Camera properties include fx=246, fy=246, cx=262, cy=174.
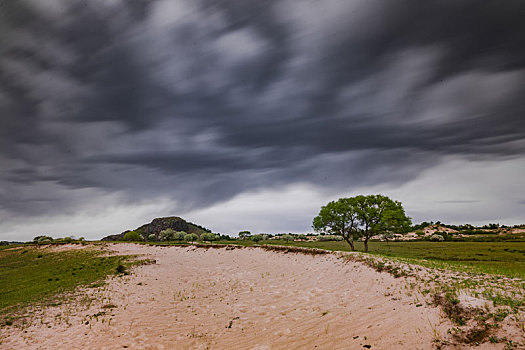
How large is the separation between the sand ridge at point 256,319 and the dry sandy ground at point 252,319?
0.04 meters

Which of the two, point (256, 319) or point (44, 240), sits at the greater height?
point (44, 240)

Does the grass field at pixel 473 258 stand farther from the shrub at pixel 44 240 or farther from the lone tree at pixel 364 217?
the shrub at pixel 44 240

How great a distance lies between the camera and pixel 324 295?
1723 cm

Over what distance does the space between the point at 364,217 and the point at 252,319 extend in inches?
1618

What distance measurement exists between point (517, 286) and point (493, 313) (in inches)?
184

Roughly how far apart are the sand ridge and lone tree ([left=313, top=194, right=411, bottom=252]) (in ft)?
91.4

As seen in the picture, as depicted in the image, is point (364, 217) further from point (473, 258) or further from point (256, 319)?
point (256, 319)

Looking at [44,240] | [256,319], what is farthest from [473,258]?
[44,240]

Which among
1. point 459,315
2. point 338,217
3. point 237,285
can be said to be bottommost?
point 237,285

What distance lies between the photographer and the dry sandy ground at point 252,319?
10234 millimetres

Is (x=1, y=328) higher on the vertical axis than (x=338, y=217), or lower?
lower

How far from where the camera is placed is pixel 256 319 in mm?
13883

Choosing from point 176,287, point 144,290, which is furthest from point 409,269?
point 144,290

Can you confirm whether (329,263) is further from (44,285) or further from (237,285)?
(44,285)
